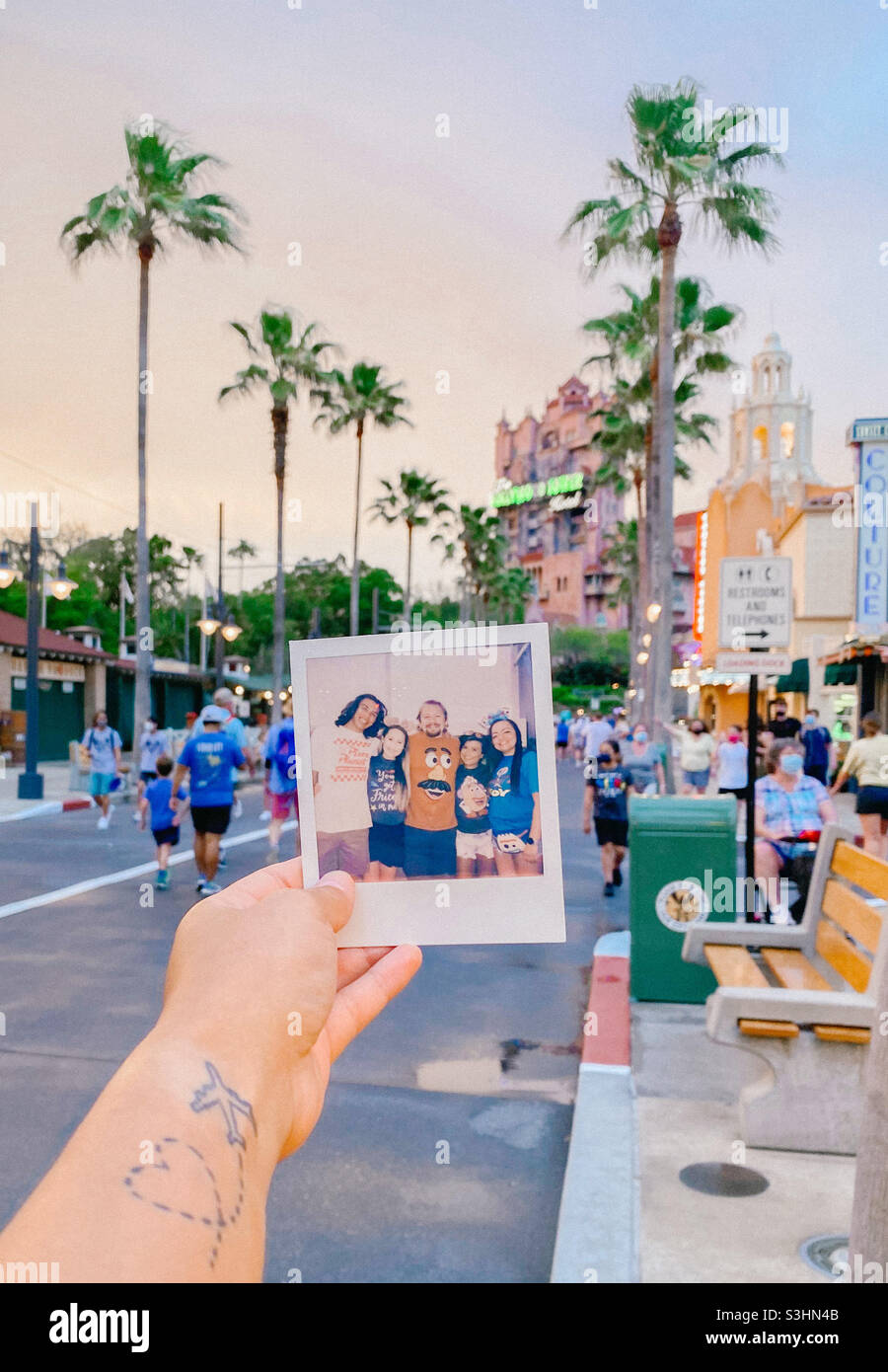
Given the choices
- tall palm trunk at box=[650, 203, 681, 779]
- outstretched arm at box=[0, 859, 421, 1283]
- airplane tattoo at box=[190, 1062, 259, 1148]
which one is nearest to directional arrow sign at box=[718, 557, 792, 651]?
outstretched arm at box=[0, 859, 421, 1283]

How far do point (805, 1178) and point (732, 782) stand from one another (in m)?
12.7

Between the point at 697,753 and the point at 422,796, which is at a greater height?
the point at 422,796

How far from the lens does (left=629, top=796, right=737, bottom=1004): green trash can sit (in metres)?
7.09

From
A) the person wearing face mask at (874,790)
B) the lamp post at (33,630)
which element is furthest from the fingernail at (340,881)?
the lamp post at (33,630)

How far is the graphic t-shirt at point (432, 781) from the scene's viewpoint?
161 cm

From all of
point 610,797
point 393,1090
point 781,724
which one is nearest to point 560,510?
point 781,724

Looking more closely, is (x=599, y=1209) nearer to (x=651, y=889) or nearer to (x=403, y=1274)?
(x=403, y=1274)

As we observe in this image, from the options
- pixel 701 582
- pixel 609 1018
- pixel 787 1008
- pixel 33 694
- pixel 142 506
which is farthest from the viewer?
pixel 701 582

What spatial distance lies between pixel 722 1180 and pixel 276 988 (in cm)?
389

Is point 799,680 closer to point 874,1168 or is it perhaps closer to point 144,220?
point 144,220

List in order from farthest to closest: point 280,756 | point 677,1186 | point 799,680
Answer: point 799,680 < point 280,756 < point 677,1186

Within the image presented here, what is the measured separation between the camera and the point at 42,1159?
180 inches

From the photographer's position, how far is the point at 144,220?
25453 mm

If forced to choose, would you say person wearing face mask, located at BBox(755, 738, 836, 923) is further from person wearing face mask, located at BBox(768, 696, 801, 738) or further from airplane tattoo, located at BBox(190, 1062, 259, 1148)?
airplane tattoo, located at BBox(190, 1062, 259, 1148)
